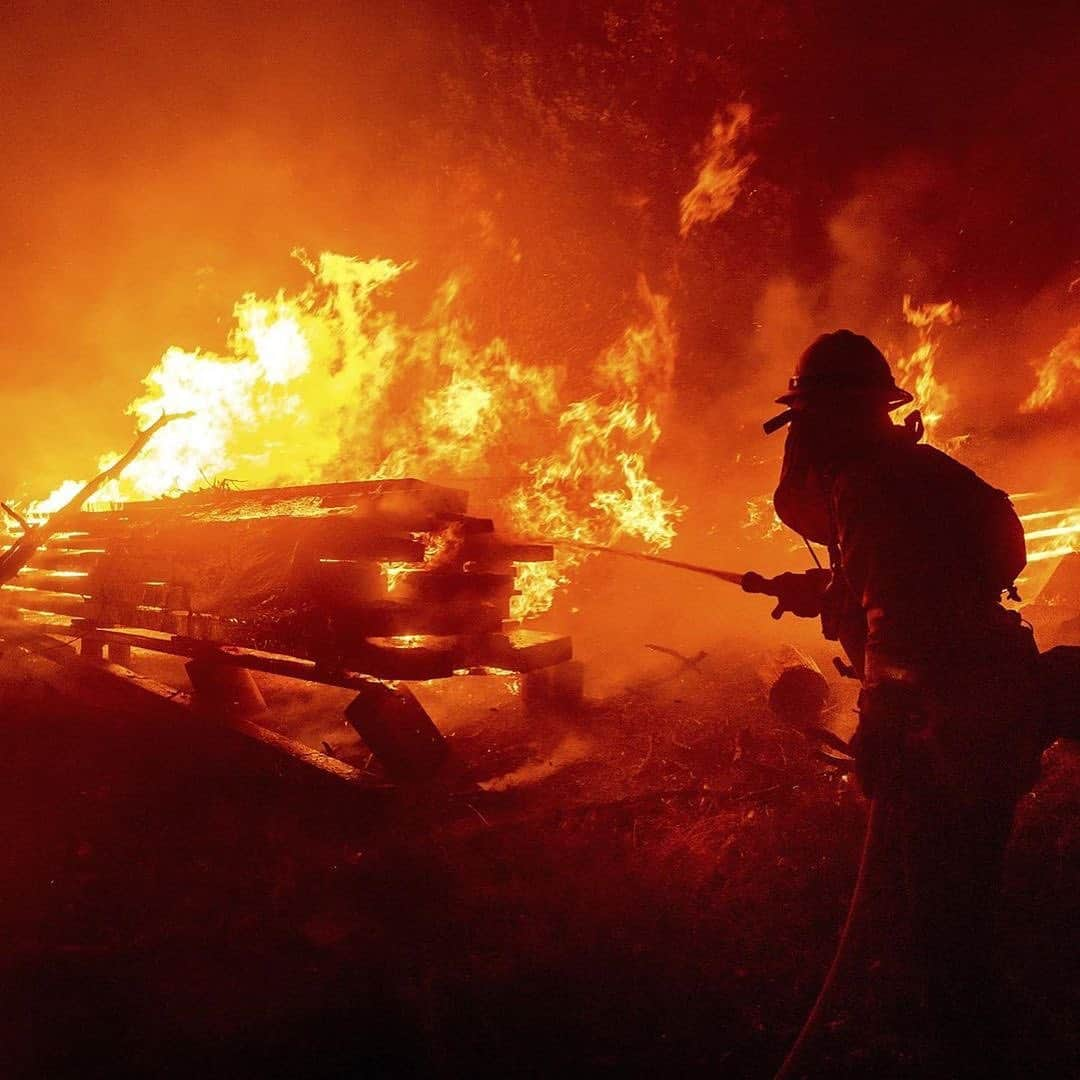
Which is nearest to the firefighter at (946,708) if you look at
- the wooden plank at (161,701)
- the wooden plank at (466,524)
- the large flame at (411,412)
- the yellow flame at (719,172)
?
the wooden plank at (466,524)

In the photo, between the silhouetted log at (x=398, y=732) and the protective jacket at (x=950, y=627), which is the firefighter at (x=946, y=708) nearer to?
the protective jacket at (x=950, y=627)

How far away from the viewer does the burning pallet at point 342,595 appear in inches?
193

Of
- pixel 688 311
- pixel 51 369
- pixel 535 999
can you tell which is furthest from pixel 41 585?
pixel 688 311

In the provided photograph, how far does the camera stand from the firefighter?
2.36 meters

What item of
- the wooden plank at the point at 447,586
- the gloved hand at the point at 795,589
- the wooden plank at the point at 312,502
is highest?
the wooden plank at the point at 312,502

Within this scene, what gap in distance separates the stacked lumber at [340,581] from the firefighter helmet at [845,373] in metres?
2.83

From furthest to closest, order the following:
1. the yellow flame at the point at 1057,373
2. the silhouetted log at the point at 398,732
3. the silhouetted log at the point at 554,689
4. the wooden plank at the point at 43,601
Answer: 1. the yellow flame at the point at 1057,373
2. the wooden plank at the point at 43,601
3. the silhouetted log at the point at 554,689
4. the silhouetted log at the point at 398,732

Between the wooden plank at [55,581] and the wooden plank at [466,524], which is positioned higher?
the wooden plank at [55,581]

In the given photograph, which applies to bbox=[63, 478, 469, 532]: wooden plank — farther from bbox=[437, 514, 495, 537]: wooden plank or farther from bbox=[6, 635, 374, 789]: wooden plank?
bbox=[6, 635, 374, 789]: wooden plank

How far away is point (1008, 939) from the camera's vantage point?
3279 mm

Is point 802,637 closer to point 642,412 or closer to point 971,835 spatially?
point 642,412

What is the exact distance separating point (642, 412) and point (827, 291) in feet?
14.4

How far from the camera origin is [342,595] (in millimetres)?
→ 4953

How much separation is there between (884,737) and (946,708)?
34cm
